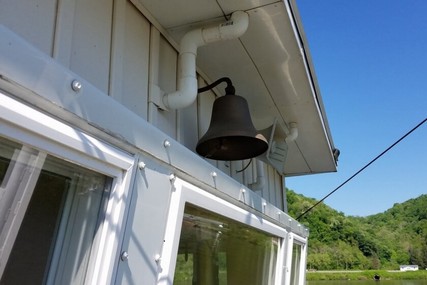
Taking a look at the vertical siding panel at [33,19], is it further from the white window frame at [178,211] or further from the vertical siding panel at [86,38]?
the white window frame at [178,211]

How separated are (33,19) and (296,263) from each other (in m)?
2.79

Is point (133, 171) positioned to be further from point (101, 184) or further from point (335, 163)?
point (335, 163)

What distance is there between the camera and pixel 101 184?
879 millimetres

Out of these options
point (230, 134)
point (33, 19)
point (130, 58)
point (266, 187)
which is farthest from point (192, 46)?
point (266, 187)

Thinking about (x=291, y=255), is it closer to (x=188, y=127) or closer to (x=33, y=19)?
(x=188, y=127)

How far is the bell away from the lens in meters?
1.64

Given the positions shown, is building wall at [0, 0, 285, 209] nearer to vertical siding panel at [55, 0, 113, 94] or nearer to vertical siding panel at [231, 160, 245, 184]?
vertical siding panel at [55, 0, 113, 94]

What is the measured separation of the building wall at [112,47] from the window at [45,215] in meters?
0.21

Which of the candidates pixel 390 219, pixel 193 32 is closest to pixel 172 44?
pixel 193 32

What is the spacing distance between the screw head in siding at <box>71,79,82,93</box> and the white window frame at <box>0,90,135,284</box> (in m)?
0.10

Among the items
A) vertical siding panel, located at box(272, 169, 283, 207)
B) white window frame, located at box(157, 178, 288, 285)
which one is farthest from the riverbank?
white window frame, located at box(157, 178, 288, 285)

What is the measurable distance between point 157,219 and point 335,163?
9.17 feet

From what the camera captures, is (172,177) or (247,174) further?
(247,174)

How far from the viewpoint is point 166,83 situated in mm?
1639
